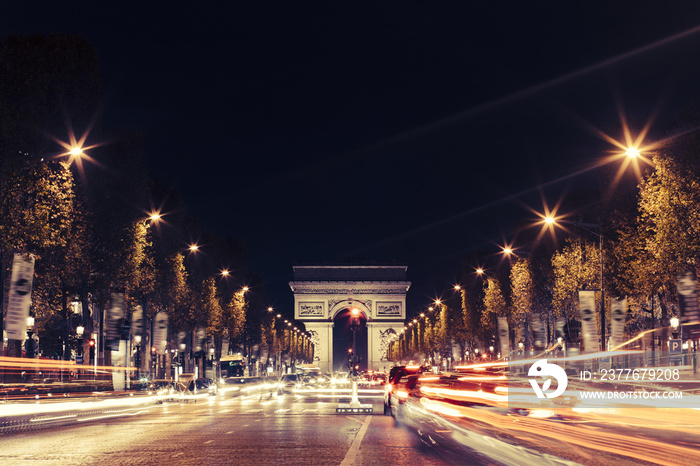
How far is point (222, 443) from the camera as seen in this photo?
18.9 m

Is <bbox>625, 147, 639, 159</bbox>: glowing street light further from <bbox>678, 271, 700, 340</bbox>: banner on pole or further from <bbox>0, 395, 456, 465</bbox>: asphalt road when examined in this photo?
<bbox>0, 395, 456, 465</bbox>: asphalt road

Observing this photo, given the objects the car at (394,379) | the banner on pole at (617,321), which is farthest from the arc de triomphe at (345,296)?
the car at (394,379)

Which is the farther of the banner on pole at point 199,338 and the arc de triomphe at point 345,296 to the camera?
the arc de triomphe at point 345,296

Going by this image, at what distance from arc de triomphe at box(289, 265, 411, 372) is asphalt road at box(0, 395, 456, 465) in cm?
12741

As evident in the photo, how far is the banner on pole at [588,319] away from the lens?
4628cm

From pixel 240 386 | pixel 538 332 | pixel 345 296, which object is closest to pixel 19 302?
pixel 240 386

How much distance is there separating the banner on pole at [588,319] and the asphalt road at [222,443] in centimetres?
2152

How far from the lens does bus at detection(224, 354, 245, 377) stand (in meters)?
86.9

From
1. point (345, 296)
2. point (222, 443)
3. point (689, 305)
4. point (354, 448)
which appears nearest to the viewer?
point (354, 448)

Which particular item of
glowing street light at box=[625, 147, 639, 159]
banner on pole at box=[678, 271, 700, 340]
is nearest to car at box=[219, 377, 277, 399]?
glowing street light at box=[625, 147, 639, 159]

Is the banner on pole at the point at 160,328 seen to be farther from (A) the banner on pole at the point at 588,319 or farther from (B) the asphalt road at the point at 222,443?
(B) the asphalt road at the point at 222,443

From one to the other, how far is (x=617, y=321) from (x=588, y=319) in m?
1.47

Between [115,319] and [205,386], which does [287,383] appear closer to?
[205,386]

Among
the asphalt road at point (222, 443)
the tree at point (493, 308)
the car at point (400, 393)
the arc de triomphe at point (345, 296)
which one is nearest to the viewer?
Result: the asphalt road at point (222, 443)
